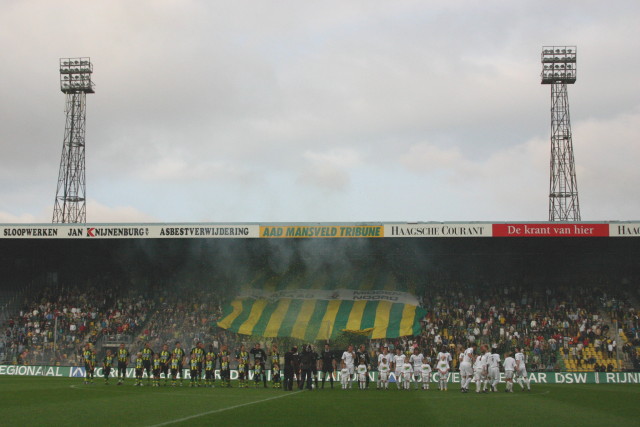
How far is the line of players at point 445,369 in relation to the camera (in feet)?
85.8

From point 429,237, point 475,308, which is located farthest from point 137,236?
point 475,308

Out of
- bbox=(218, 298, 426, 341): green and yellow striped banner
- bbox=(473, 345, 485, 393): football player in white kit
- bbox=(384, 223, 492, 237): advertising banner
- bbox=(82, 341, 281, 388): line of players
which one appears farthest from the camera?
bbox=(218, 298, 426, 341): green and yellow striped banner

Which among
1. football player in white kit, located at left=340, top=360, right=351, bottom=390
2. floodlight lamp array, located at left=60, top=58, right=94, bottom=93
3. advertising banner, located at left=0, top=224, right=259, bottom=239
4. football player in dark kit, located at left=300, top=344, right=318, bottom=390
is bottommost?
football player in white kit, located at left=340, top=360, right=351, bottom=390

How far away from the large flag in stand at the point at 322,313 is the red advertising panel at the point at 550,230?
22.0 ft

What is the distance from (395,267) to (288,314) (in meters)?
Result: 7.12

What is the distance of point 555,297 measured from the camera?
42.0 metres

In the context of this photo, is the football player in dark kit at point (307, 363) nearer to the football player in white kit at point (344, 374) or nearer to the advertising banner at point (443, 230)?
the football player in white kit at point (344, 374)

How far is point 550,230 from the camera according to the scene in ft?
126

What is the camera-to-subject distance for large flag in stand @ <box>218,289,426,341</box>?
135ft

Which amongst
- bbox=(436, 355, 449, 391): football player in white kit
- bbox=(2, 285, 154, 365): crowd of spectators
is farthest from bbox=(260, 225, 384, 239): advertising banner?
bbox=(436, 355, 449, 391): football player in white kit

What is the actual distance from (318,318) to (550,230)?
13.6 meters

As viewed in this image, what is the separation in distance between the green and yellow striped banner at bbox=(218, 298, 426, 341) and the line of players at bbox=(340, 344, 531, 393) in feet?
30.9

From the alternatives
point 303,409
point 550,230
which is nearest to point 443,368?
point 303,409

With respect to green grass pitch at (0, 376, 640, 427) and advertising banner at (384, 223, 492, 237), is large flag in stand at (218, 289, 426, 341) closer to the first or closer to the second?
advertising banner at (384, 223, 492, 237)
